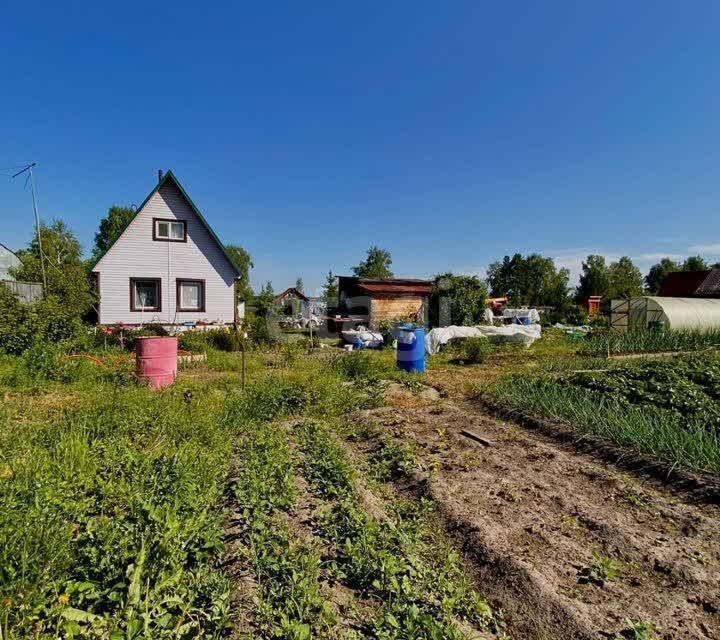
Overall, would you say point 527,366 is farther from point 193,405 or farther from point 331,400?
point 193,405

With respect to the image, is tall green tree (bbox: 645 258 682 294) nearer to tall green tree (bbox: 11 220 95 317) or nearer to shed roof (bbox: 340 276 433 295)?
shed roof (bbox: 340 276 433 295)

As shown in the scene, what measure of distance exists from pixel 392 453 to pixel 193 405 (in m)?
3.32

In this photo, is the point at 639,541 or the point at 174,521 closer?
the point at 174,521

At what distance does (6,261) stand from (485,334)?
113 feet

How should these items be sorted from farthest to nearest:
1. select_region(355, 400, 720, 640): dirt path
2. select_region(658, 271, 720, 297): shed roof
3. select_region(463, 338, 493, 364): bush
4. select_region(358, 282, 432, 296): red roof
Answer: select_region(658, 271, 720, 297): shed roof, select_region(358, 282, 432, 296): red roof, select_region(463, 338, 493, 364): bush, select_region(355, 400, 720, 640): dirt path

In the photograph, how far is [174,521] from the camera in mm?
2498

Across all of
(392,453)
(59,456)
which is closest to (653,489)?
(392,453)

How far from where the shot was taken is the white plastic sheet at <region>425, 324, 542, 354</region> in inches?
575

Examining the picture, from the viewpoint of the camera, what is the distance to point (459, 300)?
18.6m

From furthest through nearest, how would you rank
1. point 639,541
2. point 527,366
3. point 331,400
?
point 527,366 < point 331,400 < point 639,541

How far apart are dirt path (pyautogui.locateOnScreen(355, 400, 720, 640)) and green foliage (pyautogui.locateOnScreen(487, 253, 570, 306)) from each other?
37019mm

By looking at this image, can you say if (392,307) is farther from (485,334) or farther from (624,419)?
(624,419)

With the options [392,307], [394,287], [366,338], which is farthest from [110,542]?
[394,287]

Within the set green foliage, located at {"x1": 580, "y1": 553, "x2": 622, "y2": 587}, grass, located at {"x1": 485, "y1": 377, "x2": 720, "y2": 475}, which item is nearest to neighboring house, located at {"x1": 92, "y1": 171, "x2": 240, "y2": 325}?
grass, located at {"x1": 485, "y1": 377, "x2": 720, "y2": 475}
